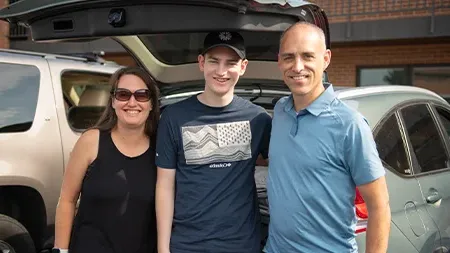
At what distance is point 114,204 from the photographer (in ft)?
7.93

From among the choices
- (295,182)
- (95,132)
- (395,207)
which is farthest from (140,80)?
(395,207)

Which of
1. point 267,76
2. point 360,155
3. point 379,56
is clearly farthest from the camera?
point 379,56

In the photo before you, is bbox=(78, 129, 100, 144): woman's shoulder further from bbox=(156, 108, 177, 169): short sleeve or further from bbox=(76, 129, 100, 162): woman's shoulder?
bbox=(156, 108, 177, 169): short sleeve

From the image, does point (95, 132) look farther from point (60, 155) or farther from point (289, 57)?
point (60, 155)

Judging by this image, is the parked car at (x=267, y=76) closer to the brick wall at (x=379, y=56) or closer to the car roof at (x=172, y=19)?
the car roof at (x=172, y=19)

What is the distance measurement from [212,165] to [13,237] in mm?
2345

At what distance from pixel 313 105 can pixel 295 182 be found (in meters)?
0.32

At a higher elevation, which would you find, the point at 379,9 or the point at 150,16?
the point at 379,9

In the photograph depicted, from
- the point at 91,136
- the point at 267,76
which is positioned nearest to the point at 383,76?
the point at 267,76

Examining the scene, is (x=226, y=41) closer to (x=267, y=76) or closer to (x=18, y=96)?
(x=267, y=76)

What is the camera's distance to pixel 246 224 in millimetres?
2309

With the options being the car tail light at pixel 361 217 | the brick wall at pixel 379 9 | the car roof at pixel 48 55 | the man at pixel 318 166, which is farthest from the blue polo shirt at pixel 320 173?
the brick wall at pixel 379 9

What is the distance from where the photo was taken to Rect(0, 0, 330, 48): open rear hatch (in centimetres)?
236

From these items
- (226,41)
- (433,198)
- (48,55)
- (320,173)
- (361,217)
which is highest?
(226,41)
